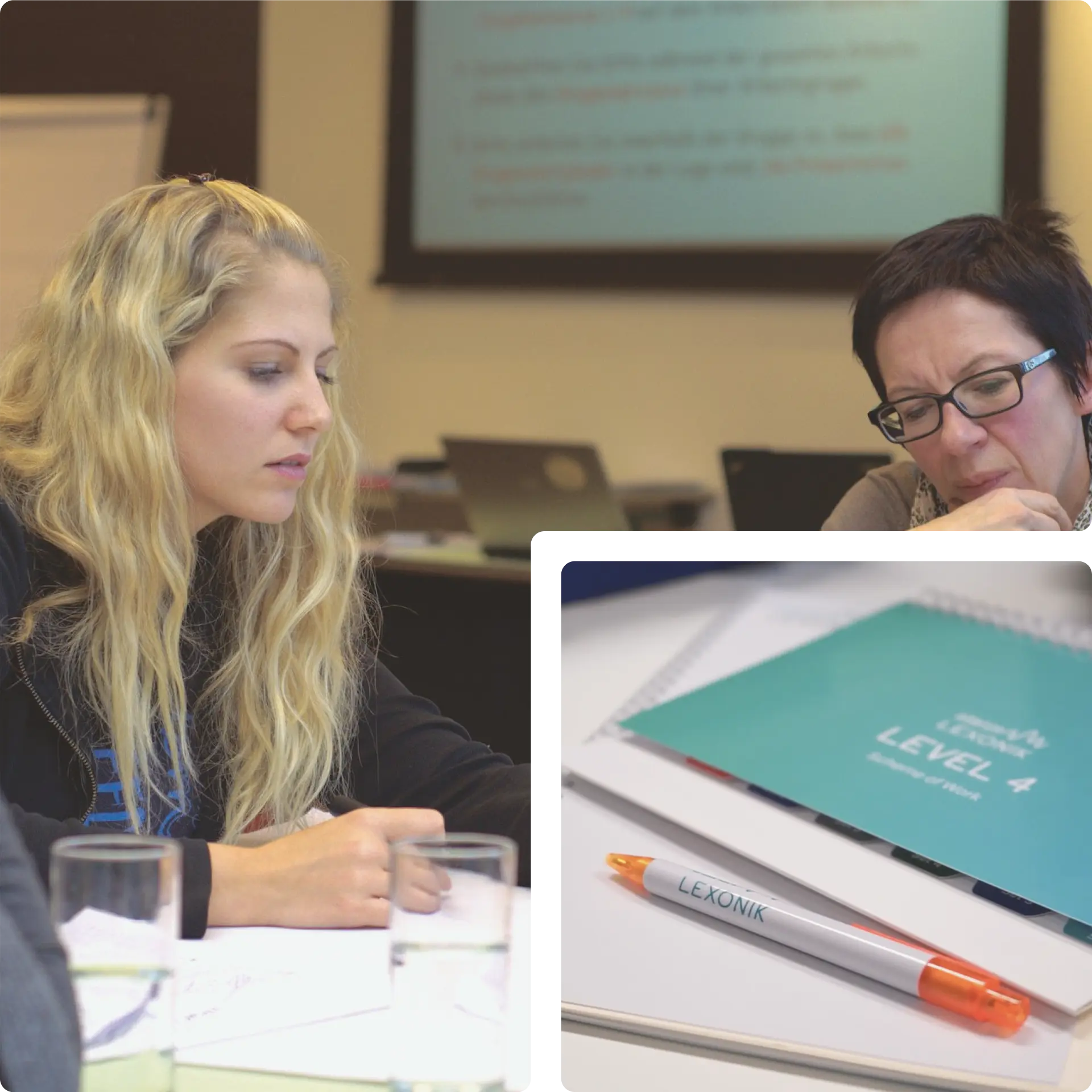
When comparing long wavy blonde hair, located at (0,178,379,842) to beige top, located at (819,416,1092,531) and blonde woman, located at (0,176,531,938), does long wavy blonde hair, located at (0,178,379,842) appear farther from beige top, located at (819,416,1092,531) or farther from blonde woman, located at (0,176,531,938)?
beige top, located at (819,416,1092,531)

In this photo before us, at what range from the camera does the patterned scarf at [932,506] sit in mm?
1110

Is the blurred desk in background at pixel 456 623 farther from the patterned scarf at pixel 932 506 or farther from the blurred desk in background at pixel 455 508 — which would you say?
the patterned scarf at pixel 932 506

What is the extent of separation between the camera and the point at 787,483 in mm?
1623

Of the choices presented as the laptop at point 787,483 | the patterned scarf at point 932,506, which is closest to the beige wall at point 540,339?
the laptop at point 787,483

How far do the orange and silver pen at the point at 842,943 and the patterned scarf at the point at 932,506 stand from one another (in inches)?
26.2

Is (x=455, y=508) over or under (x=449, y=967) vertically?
over

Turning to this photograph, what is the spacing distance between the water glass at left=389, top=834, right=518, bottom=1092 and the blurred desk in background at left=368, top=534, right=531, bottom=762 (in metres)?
1.76

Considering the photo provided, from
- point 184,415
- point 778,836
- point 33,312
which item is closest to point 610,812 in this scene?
point 778,836

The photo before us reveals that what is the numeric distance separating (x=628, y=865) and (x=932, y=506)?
72 cm

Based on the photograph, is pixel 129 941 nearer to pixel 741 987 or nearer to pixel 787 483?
pixel 741 987

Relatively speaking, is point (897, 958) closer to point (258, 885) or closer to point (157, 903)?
point (157, 903)

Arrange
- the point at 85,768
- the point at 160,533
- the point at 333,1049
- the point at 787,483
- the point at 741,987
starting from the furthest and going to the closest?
the point at 787,483 < the point at 160,533 < the point at 85,768 < the point at 333,1049 < the point at 741,987

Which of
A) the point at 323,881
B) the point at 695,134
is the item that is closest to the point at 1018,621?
the point at 323,881

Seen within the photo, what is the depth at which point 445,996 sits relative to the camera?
1.69 feet
